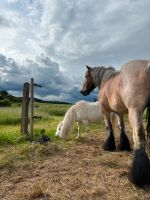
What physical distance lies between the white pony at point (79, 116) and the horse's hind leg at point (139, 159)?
525 cm

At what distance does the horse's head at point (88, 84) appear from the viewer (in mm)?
9455

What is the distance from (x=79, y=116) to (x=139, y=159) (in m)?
5.73

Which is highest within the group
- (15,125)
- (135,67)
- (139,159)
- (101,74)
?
(101,74)

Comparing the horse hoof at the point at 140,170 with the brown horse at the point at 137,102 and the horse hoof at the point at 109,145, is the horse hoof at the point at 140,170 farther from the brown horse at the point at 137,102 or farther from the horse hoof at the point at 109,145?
the horse hoof at the point at 109,145

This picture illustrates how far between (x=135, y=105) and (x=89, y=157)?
2318 mm

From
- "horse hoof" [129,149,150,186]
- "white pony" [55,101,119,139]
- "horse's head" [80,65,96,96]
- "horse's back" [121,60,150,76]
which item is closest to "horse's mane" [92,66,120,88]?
"horse's head" [80,65,96,96]

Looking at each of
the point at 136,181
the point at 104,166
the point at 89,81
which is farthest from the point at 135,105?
the point at 89,81

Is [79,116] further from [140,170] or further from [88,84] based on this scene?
[140,170]

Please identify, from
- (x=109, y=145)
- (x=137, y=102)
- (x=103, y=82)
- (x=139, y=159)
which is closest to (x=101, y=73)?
(x=103, y=82)

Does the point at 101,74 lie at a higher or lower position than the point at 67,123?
higher

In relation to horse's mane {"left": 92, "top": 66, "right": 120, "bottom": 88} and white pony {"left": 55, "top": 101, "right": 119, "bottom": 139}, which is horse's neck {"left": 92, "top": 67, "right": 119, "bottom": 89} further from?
white pony {"left": 55, "top": 101, "right": 119, "bottom": 139}

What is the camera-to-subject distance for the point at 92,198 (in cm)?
427

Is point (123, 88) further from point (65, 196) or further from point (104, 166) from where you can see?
point (65, 196)

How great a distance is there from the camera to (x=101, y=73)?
8547 mm
